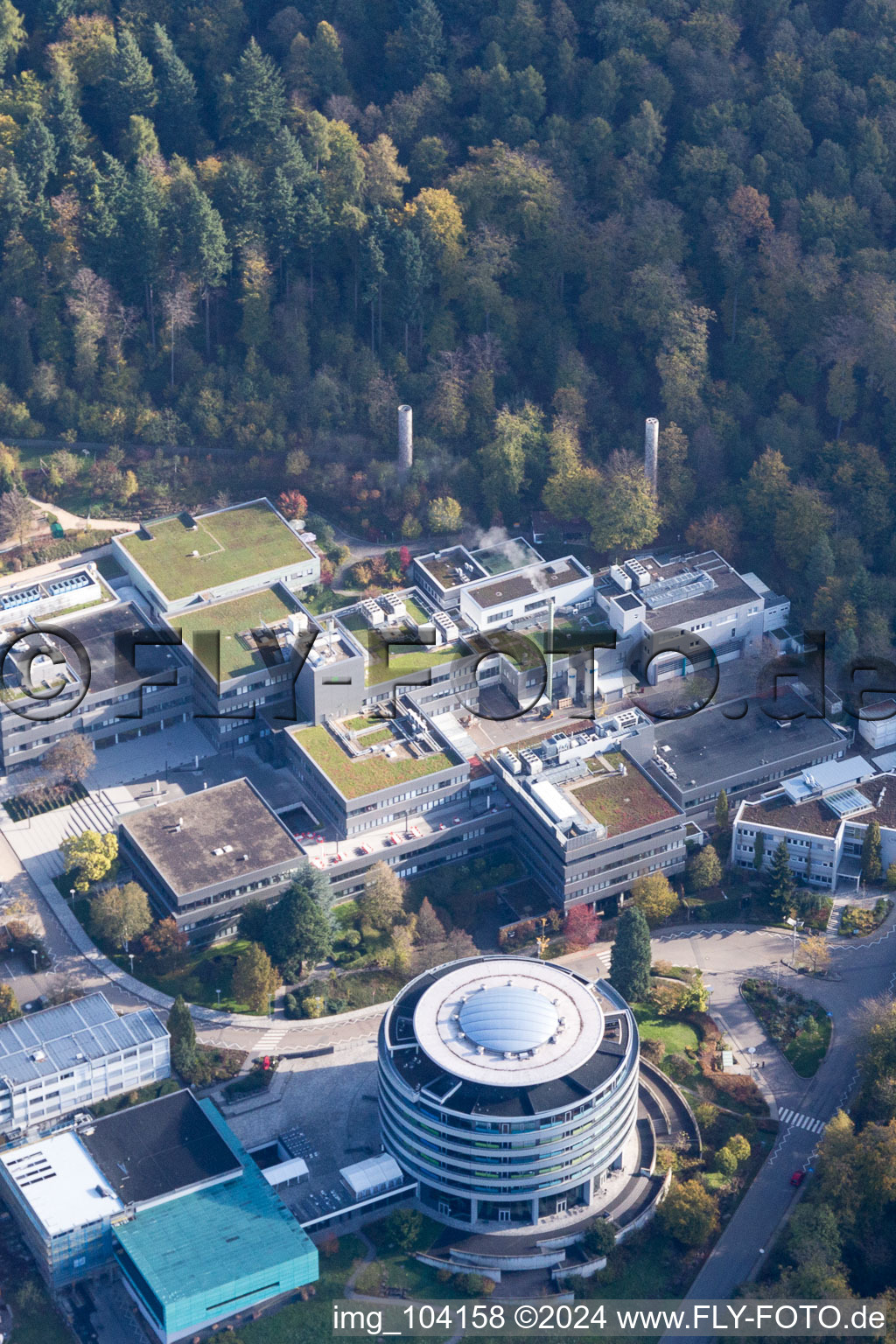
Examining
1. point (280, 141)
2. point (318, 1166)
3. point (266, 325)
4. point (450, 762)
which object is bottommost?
point (318, 1166)

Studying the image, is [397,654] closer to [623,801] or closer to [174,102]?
[623,801]

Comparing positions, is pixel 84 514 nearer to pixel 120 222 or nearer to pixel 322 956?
pixel 120 222

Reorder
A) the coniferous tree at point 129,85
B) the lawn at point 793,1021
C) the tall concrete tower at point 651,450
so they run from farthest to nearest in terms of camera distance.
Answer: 1. the coniferous tree at point 129,85
2. the tall concrete tower at point 651,450
3. the lawn at point 793,1021

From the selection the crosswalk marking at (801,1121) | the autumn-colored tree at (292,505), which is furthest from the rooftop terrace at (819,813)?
the autumn-colored tree at (292,505)

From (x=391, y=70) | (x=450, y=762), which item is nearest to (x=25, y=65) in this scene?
(x=391, y=70)

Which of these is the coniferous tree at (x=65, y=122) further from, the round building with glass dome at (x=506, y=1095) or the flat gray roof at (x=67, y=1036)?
the round building with glass dome at (x=506, y=1095)

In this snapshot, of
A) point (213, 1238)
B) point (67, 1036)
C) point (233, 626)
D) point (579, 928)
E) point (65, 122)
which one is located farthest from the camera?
point (65, 122)

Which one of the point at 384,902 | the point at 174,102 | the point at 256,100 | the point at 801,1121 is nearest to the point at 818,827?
the point at 801,1121
